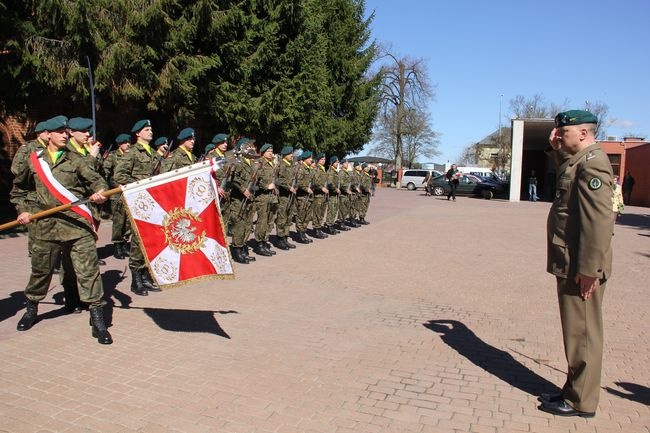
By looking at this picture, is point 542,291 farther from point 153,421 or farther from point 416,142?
point 416,142

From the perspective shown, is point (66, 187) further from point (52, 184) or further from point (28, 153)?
point (28, 153)

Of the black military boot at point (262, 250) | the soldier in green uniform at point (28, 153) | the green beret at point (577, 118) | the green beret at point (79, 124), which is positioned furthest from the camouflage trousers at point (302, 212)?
the green beret at point (577, 118)

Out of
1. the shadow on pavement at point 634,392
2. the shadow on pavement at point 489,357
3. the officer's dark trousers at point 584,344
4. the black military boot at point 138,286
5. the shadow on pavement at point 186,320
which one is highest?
the officer's dark trousers at point 584,344

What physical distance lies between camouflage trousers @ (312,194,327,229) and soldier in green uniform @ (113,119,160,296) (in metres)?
5.32

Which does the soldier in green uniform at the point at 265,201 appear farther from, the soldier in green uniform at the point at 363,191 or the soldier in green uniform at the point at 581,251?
the soldier in green uniform at the point at 581,251

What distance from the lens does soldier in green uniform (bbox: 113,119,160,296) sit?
720 centimetres

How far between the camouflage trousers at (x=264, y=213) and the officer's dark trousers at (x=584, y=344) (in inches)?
274

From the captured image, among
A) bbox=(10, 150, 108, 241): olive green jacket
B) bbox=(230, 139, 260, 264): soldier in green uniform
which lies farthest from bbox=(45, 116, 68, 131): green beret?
bbox=(230, 139, 260, 264): soldier in green uniform

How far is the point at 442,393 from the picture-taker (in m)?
4.33

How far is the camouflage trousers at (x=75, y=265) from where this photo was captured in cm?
532

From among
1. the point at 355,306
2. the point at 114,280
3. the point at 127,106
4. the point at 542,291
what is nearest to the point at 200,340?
the point at 355,306

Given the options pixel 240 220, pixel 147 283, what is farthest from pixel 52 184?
pixel 240 220

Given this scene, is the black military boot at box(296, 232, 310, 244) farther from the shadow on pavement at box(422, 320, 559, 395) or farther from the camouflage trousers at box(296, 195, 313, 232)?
the shadow on pavement at box(422, 320, 559, 395)

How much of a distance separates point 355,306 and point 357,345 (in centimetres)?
157
